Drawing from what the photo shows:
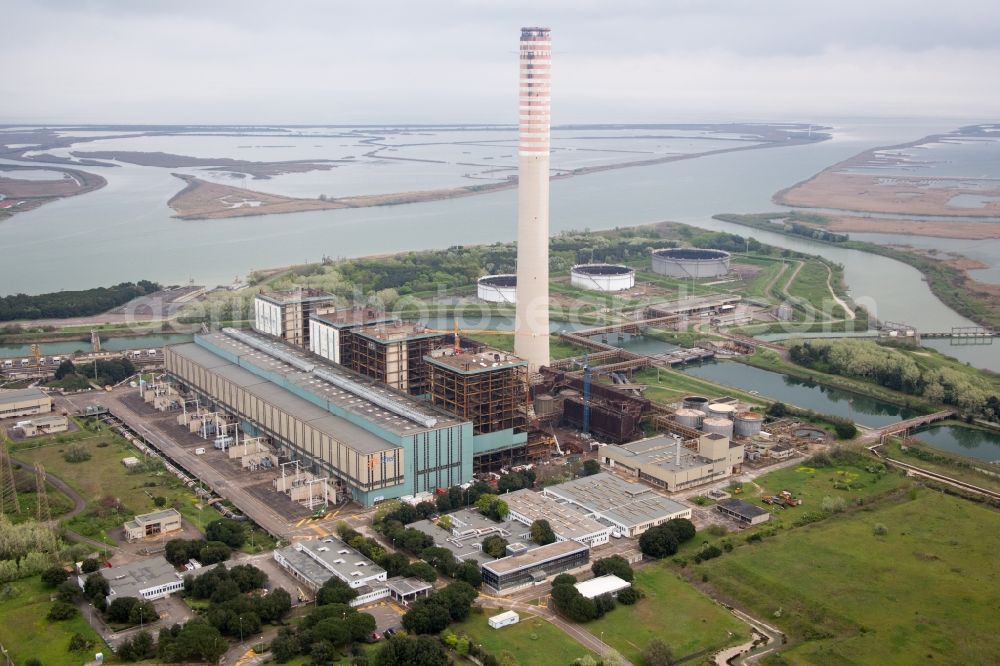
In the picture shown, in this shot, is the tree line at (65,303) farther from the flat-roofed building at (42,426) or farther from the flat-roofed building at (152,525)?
the flat-roofed building at (152,525)

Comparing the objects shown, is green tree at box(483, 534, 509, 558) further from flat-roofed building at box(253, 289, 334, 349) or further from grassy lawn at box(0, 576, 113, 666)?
flat-roofed building at box(253, 289, 334, 349)

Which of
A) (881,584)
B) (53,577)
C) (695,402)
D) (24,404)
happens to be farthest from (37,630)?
(695,402)

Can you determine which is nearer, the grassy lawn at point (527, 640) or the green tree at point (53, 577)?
the grassy lawn at point (527, 640)

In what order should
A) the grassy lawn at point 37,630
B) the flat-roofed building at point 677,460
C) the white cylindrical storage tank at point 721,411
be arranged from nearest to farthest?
1. the grassy lawn at point 37,630
2. the flat-roofed building at point 677,460
3. the white cylindrical storage tank at point 721,411

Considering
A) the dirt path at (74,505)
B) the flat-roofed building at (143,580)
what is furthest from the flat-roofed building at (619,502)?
the dirt path at (74,505)

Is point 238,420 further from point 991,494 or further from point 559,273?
point 559,273

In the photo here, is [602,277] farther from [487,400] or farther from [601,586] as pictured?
[601,586]

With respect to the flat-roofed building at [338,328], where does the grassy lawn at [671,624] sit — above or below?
below
